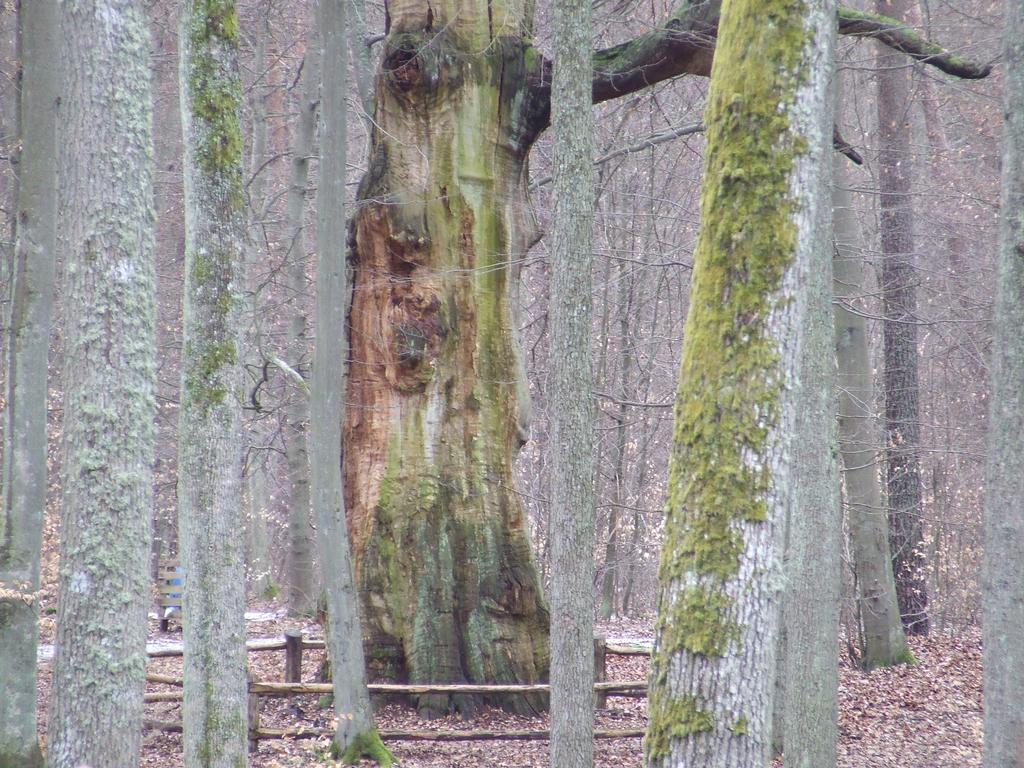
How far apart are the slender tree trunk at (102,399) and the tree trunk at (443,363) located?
3814mm

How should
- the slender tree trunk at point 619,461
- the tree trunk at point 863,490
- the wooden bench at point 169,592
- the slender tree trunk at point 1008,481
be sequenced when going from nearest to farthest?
the slender tree trunk at point 1008,481 < the tree trunk at point 863,490 < the wooden bench at point 169,592 < the slender tree trunk at point 619,461

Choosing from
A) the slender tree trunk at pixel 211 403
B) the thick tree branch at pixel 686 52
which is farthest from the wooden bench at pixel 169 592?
the thick tree branch at pixel 686 52

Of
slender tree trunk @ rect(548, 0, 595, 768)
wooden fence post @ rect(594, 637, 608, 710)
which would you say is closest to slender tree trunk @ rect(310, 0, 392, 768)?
slender tree trunk @ rect(548, 0, 595, 768)

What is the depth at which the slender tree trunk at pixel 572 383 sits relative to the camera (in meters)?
6.81

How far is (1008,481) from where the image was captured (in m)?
5.87

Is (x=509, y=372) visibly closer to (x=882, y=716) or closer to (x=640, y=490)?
(x=882, y=716)

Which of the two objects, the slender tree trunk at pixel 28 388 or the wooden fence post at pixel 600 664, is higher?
the slender tree trunk at pixel 28 388

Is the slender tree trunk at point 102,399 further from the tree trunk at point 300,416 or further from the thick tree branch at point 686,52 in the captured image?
the tree trunk at point 300,416

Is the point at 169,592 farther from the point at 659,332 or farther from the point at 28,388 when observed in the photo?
the point at 659,332

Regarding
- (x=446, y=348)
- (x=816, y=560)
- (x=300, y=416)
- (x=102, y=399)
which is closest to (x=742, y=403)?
(x=102, y=399)

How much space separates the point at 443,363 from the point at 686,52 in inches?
146

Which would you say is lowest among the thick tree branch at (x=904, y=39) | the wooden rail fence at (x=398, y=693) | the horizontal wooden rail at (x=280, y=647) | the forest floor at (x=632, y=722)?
the forest floor at (x=632, y=722)

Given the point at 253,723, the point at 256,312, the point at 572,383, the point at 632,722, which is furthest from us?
the point at 256,312

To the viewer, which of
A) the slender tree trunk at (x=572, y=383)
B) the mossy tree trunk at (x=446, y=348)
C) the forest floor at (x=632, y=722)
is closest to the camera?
the slender tree trunk at (x=572, y=383)
